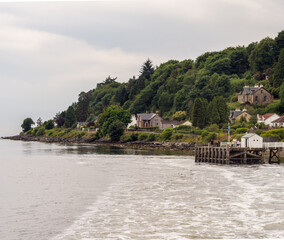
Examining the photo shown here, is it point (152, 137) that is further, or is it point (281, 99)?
point (152, 137)

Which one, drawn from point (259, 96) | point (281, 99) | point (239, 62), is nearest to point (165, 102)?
point (239, 62)

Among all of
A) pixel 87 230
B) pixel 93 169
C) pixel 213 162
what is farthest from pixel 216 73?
pixel 87 230

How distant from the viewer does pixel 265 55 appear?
15000 centimetres

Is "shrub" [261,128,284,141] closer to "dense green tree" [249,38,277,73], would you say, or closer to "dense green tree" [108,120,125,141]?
"dense green tree" [108,120,125,141]

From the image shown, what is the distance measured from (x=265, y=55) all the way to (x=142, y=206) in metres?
135

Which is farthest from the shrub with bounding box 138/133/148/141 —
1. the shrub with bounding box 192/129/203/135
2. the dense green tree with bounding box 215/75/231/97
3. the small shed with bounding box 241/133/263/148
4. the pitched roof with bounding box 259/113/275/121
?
the small shed with bounding box 241/133/263/148

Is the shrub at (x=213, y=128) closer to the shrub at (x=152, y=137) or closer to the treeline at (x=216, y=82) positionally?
the treeline at (x=216, y=82)

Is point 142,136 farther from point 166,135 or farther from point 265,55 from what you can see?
point 265,55

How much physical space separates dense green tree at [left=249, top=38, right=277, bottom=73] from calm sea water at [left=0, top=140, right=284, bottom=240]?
11517cm

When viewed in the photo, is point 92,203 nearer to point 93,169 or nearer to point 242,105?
point 93,169

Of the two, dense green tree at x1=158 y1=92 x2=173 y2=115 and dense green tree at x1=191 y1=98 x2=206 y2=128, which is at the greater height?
dense green tree at x1=158 y1=92 x2=173 y2=115

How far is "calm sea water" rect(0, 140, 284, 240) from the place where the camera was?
2106 centimetres

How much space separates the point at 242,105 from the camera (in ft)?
411

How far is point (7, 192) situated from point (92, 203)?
958cm
